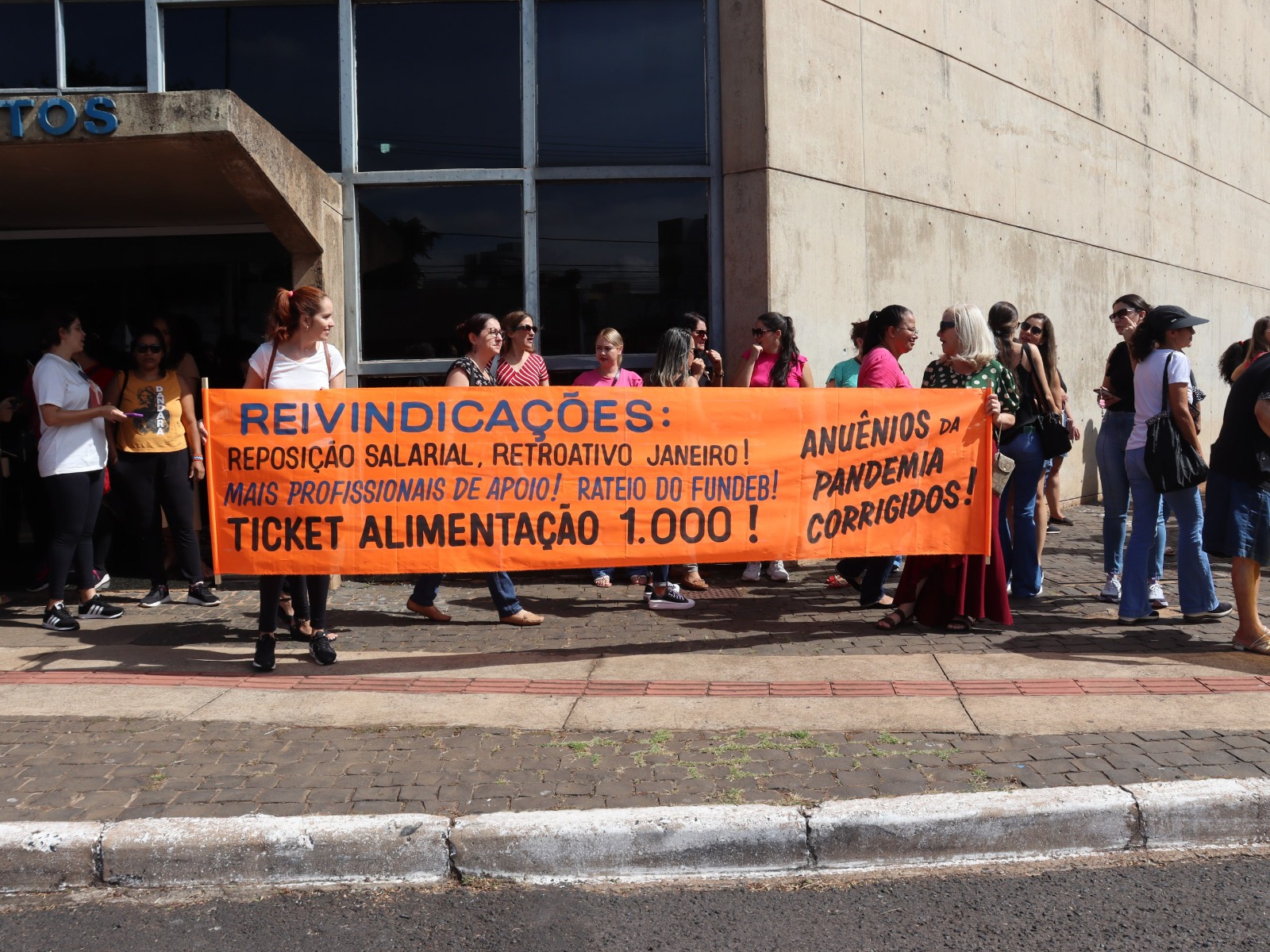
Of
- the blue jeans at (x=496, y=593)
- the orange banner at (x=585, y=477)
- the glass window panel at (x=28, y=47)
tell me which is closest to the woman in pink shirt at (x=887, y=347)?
the orange banner at (x=585, y=477)

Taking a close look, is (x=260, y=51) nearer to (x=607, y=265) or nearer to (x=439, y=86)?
(x=439, y=86)

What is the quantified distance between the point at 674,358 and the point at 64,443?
409cm

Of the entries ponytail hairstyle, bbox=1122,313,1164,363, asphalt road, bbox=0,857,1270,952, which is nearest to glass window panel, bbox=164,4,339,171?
ponytail hairstyle, bbox=1122,313,1164,363

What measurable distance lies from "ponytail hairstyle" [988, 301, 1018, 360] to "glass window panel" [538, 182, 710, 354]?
8.52 ft

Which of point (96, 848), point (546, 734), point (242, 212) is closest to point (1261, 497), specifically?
point (546, 734)

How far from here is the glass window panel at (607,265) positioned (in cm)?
932

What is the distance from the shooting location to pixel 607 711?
5418mm

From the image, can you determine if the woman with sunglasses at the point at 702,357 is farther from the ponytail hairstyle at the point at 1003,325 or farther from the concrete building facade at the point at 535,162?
the ponytail hairstyle at the point at 1003,325

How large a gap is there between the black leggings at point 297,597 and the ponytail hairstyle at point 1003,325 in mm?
4610

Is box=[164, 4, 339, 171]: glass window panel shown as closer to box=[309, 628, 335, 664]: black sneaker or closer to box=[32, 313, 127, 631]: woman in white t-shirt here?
box=[32, 313, 127, 631]: woman in white t-shirt

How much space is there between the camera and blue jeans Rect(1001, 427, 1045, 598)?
7469mm

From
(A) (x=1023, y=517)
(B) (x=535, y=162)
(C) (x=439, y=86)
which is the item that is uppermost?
(C) (x=439, y=86)

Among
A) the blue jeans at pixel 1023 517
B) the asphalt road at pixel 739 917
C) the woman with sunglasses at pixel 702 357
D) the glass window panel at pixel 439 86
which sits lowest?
the asphalt road at pixel 739 917

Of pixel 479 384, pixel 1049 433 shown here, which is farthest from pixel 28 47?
pixel 1049 433
